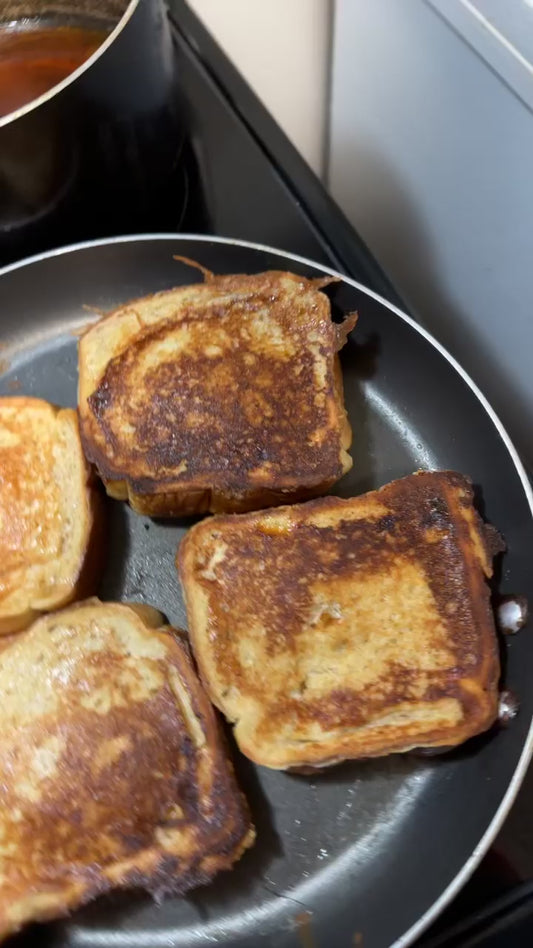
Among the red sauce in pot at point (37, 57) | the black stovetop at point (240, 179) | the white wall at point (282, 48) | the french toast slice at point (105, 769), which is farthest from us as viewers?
the white wall at point (282, 48)

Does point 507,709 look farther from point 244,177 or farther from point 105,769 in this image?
point 244,177

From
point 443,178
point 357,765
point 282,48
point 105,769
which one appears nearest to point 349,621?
point 357,765

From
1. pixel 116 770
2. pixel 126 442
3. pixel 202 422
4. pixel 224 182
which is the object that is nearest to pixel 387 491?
pixel 202 422

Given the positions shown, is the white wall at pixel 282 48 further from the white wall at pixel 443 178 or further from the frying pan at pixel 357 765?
the frying pan at pixel 357 765

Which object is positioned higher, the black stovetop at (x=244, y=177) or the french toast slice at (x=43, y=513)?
the black stovetop at (x=244, y=177)

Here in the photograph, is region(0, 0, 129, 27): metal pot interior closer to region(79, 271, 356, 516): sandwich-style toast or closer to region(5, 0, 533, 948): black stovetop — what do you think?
region(5, 0, 533, 948): black stovetop

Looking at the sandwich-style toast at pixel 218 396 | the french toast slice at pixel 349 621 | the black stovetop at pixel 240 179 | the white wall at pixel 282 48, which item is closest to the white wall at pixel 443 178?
the white wall at pixel 282 48
